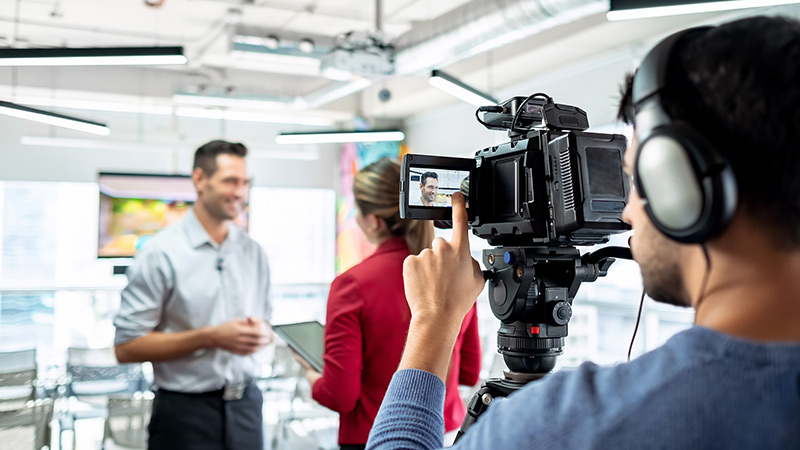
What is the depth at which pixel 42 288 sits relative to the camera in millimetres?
7559

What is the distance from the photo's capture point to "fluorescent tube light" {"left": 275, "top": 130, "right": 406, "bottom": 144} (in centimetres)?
550

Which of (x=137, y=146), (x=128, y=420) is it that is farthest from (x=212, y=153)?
(x=137, y=146)

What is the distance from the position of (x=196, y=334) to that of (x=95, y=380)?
10.6ft

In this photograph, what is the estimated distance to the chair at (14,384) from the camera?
3.86 metres

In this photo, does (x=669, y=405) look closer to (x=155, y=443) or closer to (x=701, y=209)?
(x=701, y=209)

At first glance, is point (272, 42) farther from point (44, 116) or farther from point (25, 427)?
point (25, 427)

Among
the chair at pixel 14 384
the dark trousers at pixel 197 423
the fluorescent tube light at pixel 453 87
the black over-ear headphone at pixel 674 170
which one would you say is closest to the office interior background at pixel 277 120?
the chair at pixel 14 384

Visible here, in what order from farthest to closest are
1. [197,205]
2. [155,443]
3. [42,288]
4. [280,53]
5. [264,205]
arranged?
[264,205] < [42,288] < [280,53] < [197,205] < [155,443]

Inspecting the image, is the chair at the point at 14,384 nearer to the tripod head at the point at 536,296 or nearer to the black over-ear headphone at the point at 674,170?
the tripod head at the point at 536,296

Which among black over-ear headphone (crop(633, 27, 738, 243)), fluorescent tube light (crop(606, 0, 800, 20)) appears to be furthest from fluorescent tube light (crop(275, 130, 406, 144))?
black over-ear headphone (crop(633, 27, 738, 243))

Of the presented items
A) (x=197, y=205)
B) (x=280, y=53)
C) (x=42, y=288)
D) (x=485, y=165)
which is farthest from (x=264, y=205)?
(x=485, y=165)

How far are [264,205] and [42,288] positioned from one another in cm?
283

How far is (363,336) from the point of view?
5.99 feet

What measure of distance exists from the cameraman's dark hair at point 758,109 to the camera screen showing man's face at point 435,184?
69 cm
